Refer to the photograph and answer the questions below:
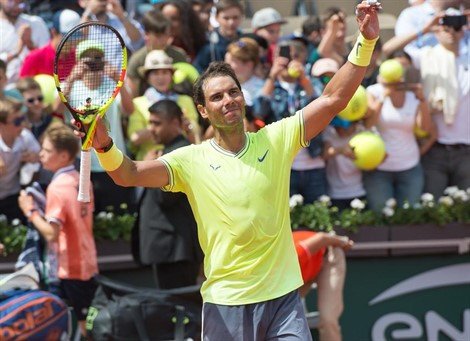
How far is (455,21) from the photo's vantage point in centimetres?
958

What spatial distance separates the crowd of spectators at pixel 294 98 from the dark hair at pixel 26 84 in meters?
0.01

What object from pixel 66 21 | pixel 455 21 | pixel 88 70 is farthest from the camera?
pixel 66 21

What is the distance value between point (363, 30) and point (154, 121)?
3.17 metres

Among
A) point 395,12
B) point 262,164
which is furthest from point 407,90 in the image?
point 262,164

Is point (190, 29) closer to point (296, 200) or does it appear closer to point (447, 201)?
point (296, 200)

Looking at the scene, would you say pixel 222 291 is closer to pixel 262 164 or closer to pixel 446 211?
pixel 262 164

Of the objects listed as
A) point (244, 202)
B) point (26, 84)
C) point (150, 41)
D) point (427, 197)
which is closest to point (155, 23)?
point (150, 41)

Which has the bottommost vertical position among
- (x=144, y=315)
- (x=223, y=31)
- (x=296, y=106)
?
(x=144, y=315)

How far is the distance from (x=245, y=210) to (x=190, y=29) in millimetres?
5370

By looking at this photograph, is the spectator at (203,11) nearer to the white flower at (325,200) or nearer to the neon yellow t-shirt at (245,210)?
the white flower at (325,200)

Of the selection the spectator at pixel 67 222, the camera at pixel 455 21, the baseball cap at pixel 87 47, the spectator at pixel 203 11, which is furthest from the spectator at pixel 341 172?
the baseball cap at pixel 87 47

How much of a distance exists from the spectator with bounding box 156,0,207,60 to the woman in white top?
216 cm

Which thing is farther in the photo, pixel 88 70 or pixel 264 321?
pixel 88 70

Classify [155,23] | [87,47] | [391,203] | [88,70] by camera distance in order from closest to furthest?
1. [88,70]
2. [87,47]
3. [391,203]
4. [155,23]
